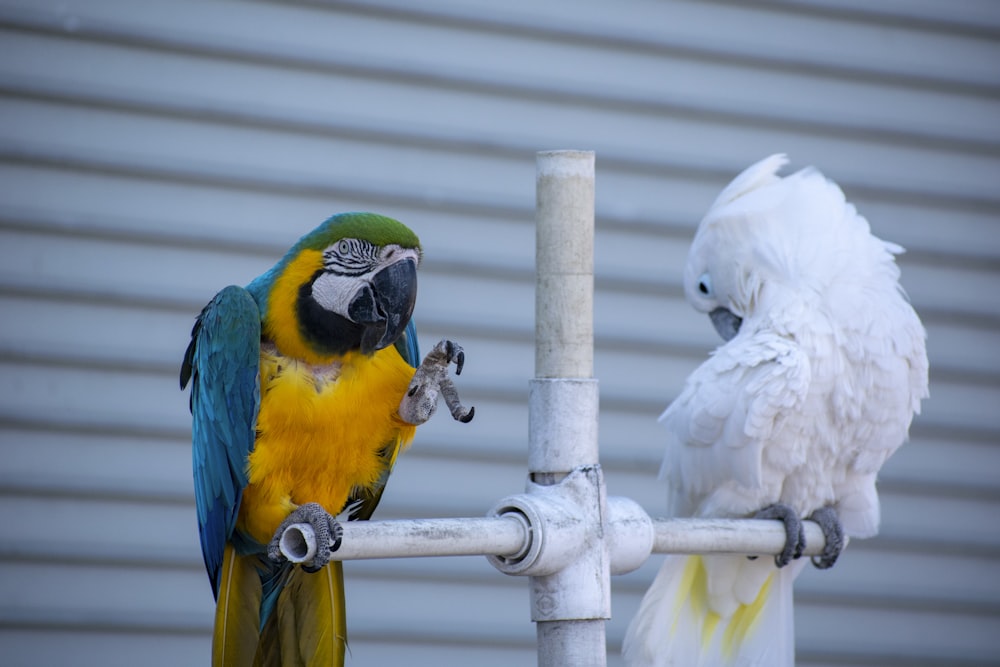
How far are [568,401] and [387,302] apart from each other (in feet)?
1.09

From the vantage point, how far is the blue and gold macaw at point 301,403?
1987mm

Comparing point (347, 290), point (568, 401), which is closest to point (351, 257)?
point (347, 290)

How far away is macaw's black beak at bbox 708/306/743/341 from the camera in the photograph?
9.74 ft

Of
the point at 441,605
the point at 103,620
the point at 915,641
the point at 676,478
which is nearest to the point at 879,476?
the point at 915,641

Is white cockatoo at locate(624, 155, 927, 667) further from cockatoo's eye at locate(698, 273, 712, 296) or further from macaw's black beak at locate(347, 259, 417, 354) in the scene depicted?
macaw's black beak at locate(347, 259, 417, 354)

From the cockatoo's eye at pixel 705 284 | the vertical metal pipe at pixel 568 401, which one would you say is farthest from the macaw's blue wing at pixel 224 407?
the cockatoo's eye at pixel 705 284

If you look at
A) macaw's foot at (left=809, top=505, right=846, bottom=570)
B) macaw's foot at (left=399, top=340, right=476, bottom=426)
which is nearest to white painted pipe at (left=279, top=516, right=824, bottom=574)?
macaw's foot at (left=399, top=340, right=476, bottom=426)

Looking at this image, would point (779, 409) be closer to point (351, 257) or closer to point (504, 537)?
point (504, 537)

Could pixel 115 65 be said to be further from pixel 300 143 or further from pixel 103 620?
pixel 103 620

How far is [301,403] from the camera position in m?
2.04

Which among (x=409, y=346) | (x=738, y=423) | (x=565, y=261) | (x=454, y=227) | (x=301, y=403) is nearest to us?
(x=565, y=261)

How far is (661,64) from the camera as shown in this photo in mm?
3424

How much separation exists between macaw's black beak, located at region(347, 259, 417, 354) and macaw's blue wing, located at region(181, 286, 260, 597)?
208 mm

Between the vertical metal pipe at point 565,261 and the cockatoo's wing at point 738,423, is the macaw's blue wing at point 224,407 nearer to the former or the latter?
the vertical metal pipe at point 565,261
